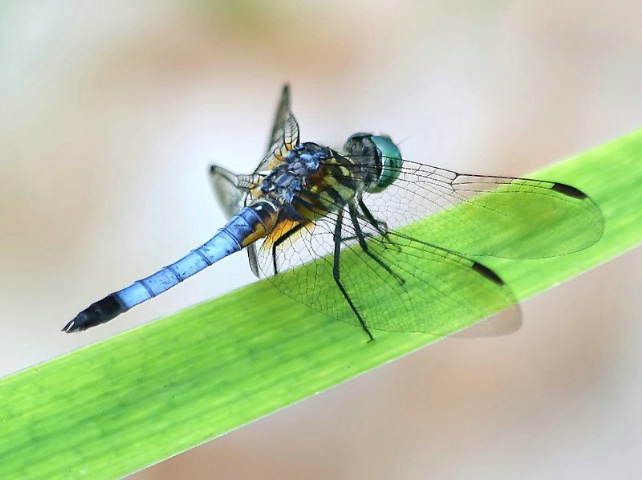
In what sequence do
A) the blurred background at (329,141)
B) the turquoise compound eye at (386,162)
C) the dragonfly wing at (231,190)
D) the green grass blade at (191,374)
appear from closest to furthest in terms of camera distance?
the green grass blade at (191,374) < the turquoise compound eye at (386,162) < the dragonfly wing at (231,190) < the blurred background at (329,141)

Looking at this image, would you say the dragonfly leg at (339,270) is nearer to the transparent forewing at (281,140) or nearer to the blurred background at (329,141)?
the transparent forewing at (281,140)

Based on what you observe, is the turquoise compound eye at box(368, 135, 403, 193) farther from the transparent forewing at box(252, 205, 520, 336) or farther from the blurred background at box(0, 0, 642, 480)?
the blurred background at box(0, 0, 642, 480)

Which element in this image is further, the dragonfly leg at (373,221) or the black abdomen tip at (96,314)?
the dragonfly leg at (373,221)

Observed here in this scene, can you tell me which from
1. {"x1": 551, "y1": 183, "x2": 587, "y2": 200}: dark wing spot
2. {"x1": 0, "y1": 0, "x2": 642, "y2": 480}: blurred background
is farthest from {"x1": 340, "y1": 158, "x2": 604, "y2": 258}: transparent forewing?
{"x1": 0, "y1": 0, "x2": 642, "y2": 480}: blurred background

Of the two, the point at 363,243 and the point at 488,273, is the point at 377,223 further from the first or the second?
the point at 488,273

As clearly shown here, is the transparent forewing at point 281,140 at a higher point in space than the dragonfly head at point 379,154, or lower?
higher

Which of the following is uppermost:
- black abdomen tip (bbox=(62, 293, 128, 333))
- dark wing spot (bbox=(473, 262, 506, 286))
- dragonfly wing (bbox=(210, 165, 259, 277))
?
dragonfly wing (bbox=(210, 165, 259, 277))

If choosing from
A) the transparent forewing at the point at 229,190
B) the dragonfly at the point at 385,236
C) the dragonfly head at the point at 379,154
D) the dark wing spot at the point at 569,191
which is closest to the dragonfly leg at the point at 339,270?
the dragonfly at the point at 385,236
